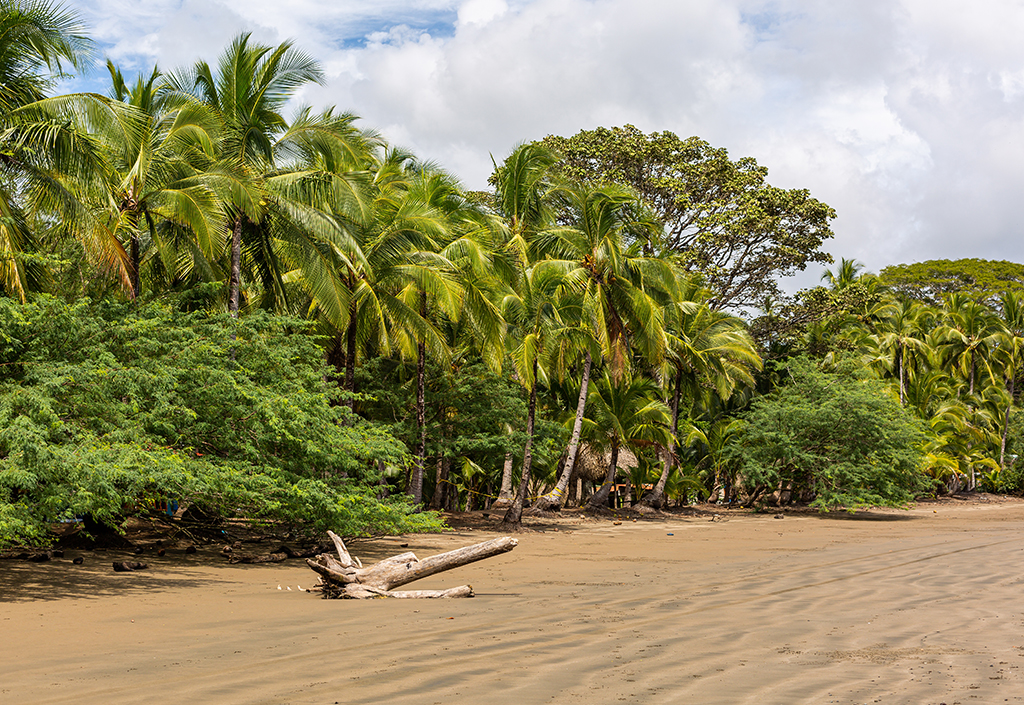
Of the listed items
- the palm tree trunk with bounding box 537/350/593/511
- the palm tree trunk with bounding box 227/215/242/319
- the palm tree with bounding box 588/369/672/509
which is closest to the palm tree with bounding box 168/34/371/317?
the palm tree trunk with bounding box 227/215/242/319

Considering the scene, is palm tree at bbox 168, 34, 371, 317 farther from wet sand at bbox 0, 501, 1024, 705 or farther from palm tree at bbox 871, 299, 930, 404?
palm tree at bbox 871, 299, 930, 404

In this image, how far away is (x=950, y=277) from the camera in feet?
168

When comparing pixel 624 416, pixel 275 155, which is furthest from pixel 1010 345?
pixel 275 155

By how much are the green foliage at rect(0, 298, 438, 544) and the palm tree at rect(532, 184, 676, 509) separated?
316 inches

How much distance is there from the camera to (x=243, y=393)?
12.3 meters

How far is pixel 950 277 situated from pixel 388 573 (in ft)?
164

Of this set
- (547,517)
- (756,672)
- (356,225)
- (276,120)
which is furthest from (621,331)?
(756,672)

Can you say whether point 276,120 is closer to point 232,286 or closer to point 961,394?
point 232,286

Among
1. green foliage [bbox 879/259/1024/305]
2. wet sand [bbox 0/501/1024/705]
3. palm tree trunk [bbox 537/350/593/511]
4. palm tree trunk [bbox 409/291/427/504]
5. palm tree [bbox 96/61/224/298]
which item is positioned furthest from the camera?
green foliage [bbox 879/259/1024/305]

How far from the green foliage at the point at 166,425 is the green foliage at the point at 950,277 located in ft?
144

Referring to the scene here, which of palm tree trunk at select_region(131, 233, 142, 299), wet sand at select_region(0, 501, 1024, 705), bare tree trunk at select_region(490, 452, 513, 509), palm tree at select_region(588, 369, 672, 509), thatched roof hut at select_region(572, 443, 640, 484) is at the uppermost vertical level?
palm tree trunk at select_region(131, 233, 142, 299)

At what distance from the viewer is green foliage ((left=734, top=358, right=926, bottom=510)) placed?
28312 mm

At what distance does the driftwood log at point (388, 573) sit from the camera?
31.6 ft

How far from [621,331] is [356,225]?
7.85 metres
